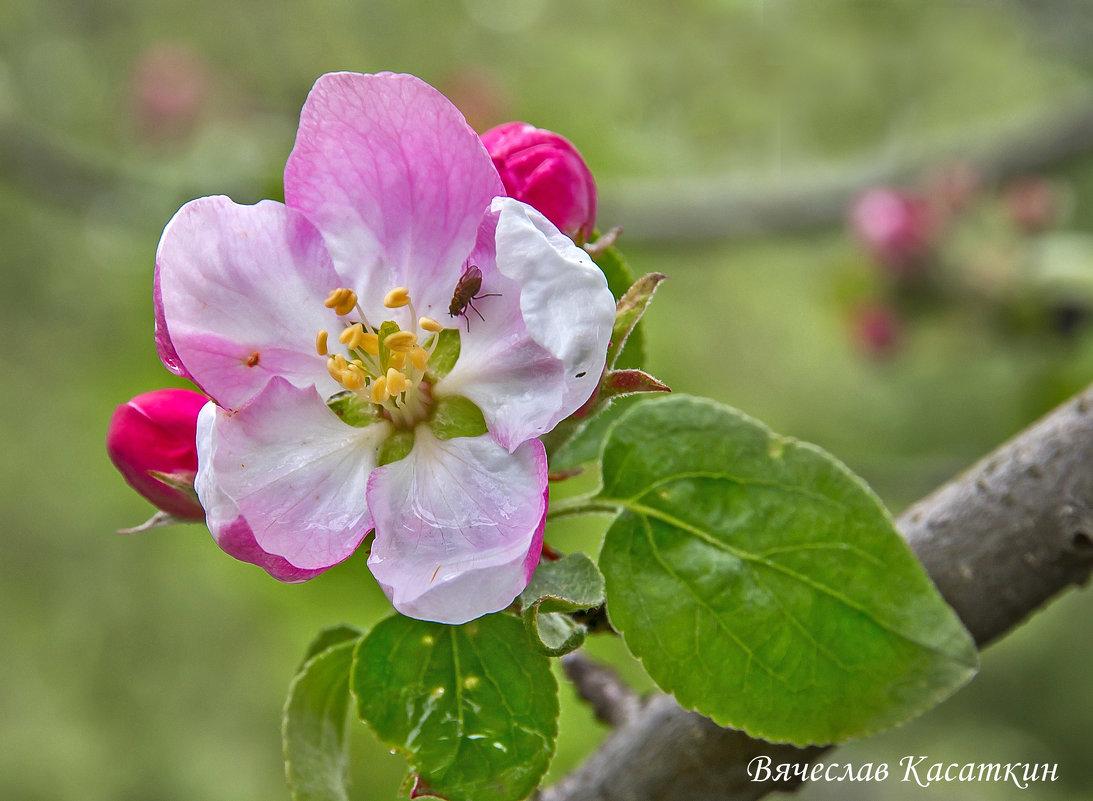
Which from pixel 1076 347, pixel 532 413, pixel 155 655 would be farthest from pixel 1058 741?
pixel 532 413

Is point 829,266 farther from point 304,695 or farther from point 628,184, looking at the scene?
point 304,695

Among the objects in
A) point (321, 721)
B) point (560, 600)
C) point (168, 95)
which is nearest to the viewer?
point (560, 600)

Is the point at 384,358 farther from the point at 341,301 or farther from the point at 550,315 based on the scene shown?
the point at 550,315

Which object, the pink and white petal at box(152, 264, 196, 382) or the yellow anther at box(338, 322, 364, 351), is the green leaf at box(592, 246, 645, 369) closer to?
the yellow anther at box(338, 322, 364, 351)

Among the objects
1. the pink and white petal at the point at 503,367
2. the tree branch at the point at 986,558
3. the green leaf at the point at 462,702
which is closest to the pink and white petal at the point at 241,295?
the pink and white petal at the point at 503,367

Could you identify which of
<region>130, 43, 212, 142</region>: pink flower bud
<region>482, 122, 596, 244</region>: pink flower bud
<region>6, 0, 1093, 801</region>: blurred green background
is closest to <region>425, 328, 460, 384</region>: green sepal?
<region>482, 122, 596, 244</region>: pink flower bud

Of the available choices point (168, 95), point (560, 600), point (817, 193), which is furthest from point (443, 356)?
point (168, 95)

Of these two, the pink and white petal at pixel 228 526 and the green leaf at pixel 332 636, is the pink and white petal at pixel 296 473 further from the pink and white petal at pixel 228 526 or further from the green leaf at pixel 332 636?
the green leaf at pixel 332 636
